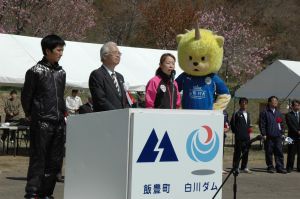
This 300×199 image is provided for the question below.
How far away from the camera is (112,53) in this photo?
20.8ft

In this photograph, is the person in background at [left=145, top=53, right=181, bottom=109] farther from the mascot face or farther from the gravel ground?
the gravel ground

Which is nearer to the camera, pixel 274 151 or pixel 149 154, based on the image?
pixel 149 154

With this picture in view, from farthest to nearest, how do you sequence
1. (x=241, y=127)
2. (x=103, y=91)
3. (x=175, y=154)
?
(x=241, y=127), (x=103, y=91), (x=175, y=154)

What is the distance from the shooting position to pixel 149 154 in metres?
4.54

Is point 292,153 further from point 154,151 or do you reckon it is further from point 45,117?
point 154,151

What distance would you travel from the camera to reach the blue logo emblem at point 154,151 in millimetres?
4520

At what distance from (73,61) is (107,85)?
31.6 feet

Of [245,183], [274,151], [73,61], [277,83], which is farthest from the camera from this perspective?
[277,83]

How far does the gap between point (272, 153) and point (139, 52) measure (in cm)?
542

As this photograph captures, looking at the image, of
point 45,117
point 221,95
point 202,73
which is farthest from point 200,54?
point 45,117

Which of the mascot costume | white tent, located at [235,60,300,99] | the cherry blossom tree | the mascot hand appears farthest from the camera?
the cherry blossom tree

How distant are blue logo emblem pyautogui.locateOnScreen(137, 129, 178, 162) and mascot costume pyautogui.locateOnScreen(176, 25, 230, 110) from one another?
3.05m

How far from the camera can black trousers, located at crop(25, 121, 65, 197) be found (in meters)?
6.75

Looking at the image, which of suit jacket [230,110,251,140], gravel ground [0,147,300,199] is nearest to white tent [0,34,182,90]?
gravel ground [0,147,300,199]
